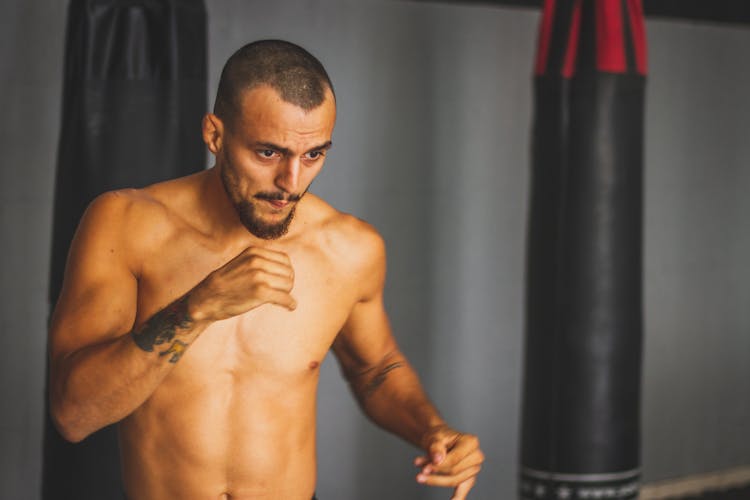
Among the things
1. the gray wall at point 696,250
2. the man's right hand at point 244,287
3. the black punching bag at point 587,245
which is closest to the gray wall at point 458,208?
the gray wall at point 696,250

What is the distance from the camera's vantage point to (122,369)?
1381 millimetres

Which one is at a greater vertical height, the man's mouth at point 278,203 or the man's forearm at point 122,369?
the man's mouth at point 278,203

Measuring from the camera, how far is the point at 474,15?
350 centimetres

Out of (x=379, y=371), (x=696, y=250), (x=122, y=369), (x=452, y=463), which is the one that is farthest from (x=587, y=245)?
(x=696, y=250)

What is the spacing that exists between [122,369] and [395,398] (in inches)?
24.6

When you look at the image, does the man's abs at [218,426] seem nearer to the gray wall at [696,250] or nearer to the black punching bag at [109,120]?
the black punching bag at [109,120]

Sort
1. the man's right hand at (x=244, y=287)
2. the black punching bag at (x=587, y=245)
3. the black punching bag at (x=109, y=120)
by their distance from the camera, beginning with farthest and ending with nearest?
1. the black punching bag at (x=587, y=245)
2. the black punching bag at (x=109, y=120)
3. the man's right hand at (x=244, y=287)

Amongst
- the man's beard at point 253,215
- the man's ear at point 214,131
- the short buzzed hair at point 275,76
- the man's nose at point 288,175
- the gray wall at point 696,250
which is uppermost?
the short buzzed hair at point 275,76

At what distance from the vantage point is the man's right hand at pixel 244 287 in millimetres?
1314

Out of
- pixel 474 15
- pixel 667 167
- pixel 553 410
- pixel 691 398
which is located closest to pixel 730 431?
pixel 691 398

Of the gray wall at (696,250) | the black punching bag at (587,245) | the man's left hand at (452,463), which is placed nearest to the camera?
the man's left hand at (452,463)

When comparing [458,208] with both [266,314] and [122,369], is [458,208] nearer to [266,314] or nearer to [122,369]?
[266,314]

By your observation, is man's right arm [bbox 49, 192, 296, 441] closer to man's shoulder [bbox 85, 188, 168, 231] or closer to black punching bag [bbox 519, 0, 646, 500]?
man's shoulder [bbox 85, 188, 168, 231]

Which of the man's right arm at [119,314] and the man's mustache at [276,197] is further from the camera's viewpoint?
the man's mustache at [276,197]
